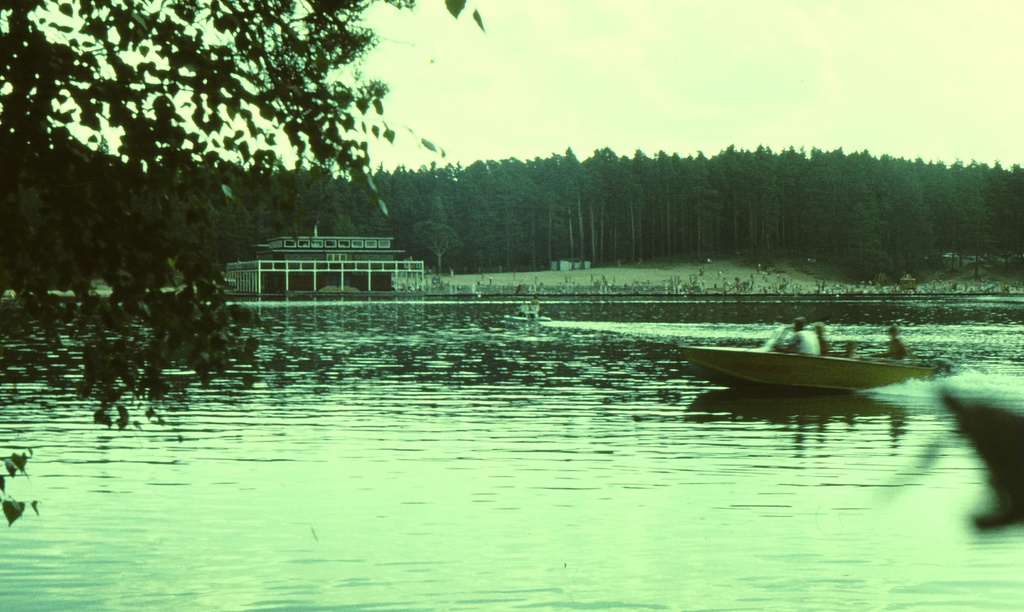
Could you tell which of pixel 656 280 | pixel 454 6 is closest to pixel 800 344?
pixel 454 6

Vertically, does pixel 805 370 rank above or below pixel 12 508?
below

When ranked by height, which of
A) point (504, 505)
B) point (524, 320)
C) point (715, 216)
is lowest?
point (524, 320)

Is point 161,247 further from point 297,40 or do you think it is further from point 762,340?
point 762,340

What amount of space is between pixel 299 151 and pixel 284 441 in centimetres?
1572

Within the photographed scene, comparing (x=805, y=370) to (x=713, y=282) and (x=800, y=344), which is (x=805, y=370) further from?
(x=713, y=282)

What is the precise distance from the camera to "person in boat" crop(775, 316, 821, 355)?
98.0 ft

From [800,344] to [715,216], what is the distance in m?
152

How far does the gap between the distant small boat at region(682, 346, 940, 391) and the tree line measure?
128 m

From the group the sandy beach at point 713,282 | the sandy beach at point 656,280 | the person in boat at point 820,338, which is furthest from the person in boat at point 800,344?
the sandy beach at point 656,280

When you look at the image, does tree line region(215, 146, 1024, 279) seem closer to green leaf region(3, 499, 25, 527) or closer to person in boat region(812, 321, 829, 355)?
person in boat region(812, 321, 829, 355)

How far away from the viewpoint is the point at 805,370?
29.6 meters

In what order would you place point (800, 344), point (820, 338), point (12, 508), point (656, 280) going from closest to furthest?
point (12, 508) → point (800, 344) → point (820, 338) → point (656, 280)

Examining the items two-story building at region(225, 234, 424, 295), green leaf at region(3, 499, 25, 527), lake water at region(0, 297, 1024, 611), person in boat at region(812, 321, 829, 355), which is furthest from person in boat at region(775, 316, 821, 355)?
two-story building at region(225, 234, 424, 295)

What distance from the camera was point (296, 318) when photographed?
83.8 meters
